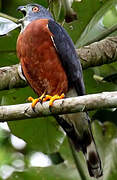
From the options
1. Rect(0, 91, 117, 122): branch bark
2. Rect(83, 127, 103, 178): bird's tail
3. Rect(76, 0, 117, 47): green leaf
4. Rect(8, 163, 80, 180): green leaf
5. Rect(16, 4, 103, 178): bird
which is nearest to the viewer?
Rect(0, 91, 117, 122): branch bark

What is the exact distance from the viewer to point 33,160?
6.23m

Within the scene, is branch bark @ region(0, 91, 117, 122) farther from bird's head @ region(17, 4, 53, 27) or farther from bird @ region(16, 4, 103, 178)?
bird's head @ region(17, 4, 53, 27)

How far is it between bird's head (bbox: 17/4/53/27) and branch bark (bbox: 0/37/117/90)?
0.57 meters

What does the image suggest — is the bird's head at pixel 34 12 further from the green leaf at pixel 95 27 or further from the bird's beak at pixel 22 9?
the green leaf at pixel 95 27

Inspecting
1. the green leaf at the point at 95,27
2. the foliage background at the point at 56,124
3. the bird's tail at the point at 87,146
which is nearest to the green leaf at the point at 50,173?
the foliage background at the point at 56,124

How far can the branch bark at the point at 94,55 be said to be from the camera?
5015 millimetres

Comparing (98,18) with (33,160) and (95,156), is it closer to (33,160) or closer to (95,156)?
(95,156)

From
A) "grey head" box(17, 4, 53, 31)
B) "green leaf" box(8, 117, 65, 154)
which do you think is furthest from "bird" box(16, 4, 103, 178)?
"green leaf" box(8, 117, 65, 154)

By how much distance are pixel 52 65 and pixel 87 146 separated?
3.13ft

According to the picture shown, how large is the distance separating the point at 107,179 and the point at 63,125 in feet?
2.61

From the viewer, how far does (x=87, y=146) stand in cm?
507

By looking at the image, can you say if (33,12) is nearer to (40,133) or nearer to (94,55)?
(94,55)

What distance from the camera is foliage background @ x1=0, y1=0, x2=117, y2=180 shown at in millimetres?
5449

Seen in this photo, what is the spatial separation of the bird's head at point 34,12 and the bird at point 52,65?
261 mm
